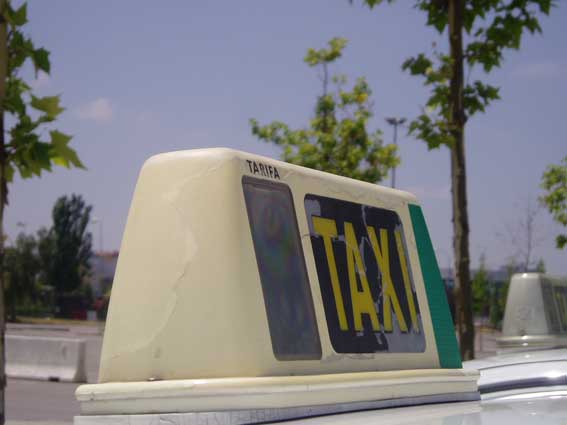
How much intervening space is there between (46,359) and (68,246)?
6107cm

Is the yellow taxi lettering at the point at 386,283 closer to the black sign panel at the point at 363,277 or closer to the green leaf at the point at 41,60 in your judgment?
the black sign panel at the point at 363,277

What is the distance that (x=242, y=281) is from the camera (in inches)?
86.6

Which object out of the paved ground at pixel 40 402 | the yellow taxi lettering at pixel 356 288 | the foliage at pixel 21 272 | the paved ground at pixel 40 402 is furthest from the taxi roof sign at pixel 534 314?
the foliage at pixel 21 272

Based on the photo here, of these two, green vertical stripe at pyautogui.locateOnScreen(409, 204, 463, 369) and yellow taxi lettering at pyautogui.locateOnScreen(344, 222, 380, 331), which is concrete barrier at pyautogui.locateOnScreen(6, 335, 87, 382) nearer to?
green vertical stripe at pyautogui.locateOnScreen(409, 204, 463, 369)

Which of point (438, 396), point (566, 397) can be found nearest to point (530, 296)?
point (566, 397)

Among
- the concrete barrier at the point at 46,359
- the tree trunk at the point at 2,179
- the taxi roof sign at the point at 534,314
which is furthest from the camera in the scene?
the concrete barrier at the point at 46,359

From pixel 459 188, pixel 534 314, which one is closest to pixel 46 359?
→ pixel 459 188

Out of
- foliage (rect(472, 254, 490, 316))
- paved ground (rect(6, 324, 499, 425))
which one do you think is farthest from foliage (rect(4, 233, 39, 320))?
paved ground (rect(6, 324, 499, 425))

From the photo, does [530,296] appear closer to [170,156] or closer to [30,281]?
[170,156]

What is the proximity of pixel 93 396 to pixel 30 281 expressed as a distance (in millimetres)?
70408

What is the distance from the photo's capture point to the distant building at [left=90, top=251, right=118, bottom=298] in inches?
3287

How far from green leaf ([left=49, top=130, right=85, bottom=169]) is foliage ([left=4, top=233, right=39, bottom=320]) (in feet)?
200

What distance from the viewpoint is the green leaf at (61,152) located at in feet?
20.0

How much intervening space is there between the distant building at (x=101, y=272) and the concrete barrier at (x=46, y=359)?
62230 millimetres
